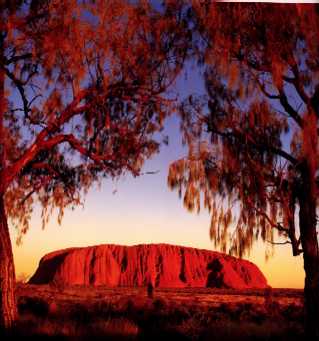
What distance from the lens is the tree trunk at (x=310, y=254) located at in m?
6.28

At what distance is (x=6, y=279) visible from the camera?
636cm

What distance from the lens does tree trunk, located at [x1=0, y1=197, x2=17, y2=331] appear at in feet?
20.8

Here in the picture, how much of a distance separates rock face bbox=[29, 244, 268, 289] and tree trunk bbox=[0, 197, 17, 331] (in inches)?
2186

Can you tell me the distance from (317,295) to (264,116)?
2185 millimetres

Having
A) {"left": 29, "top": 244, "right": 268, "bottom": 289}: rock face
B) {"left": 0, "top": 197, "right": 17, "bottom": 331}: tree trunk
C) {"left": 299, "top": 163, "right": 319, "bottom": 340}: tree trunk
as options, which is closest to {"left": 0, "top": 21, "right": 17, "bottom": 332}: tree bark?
{"left": 0, "top": 197, "right": 17, "bottom": 331}: tree trunk

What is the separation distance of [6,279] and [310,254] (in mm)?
3541

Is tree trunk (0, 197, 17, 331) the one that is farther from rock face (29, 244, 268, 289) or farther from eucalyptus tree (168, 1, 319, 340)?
rock face (29, 244, 268, 289)

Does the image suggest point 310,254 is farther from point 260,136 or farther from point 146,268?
point 146,268

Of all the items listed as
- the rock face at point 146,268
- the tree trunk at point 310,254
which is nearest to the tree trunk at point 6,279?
the tree trunk at point 310,254

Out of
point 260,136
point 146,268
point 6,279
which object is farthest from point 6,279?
point 146,268

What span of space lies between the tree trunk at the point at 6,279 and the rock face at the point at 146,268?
182ft

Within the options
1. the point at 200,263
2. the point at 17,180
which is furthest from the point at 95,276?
the point at 17,180

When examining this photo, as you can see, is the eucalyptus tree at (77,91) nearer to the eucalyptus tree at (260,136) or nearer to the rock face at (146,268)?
the eucalyptus tree at (260,136)

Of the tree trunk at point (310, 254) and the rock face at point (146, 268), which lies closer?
the tree trunk at point (310, 254)
